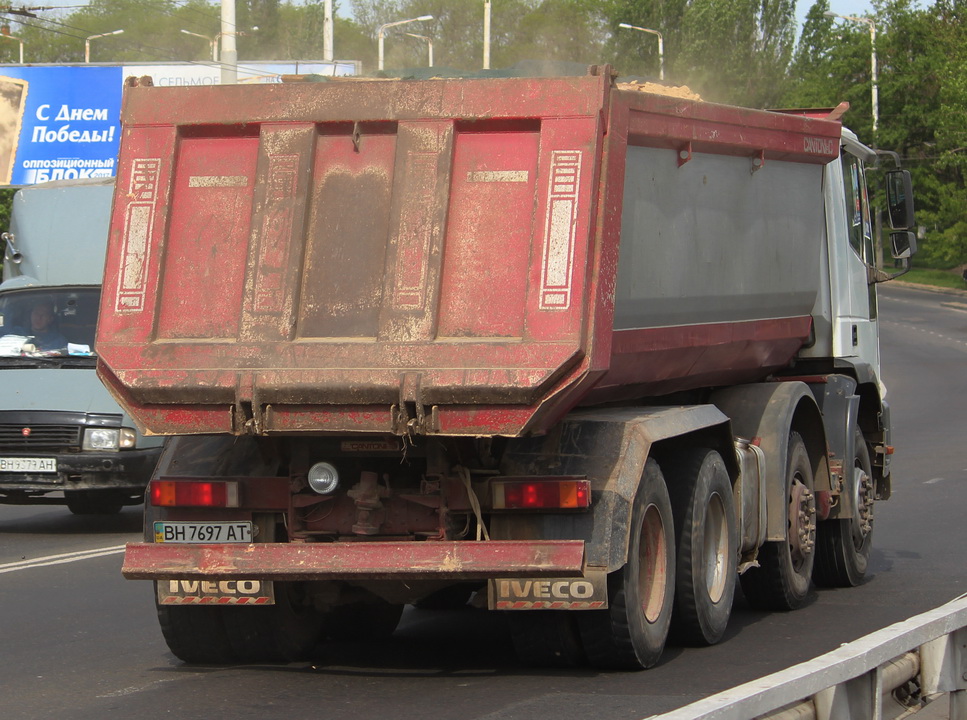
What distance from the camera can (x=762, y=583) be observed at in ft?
29.4

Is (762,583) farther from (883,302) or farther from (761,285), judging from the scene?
(883,302)

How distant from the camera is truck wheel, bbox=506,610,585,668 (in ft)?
22.6

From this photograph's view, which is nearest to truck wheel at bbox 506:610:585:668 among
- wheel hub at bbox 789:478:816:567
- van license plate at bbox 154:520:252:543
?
van license plate at bbox 154:520:252:543

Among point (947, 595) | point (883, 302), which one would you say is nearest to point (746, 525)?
point (947, 595)

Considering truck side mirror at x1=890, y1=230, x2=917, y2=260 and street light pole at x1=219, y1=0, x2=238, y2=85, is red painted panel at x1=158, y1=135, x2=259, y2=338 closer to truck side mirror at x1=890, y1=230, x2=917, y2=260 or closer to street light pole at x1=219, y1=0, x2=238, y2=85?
truck side mirror at x1=890, y1=230, x2=917, y2=260

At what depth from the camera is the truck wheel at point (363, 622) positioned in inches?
317

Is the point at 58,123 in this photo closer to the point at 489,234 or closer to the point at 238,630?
the point at 238,630

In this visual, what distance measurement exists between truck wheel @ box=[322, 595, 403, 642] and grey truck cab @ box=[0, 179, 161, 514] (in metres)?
4.76

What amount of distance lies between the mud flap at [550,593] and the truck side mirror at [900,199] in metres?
5.21

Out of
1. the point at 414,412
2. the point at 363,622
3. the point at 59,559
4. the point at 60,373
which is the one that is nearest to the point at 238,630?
the point at 363,622

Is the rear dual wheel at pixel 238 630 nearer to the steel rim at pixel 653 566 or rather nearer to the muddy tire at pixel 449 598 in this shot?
the muddy tire at pixel 449 598

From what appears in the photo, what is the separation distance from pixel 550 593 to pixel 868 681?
2126 millimetres

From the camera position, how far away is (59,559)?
11234mm

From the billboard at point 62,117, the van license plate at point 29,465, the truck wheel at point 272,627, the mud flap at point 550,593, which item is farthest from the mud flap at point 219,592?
the billboard at point 62,117
